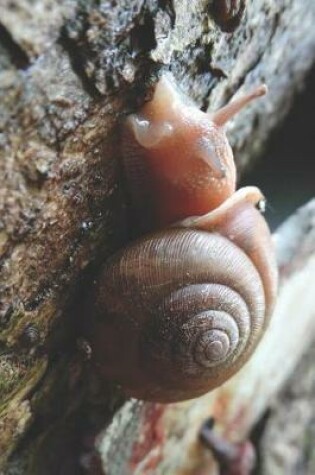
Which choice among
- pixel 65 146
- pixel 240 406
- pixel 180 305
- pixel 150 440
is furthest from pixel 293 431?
pixel 65 146

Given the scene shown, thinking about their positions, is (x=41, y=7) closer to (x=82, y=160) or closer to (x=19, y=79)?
(x=19, y=79)

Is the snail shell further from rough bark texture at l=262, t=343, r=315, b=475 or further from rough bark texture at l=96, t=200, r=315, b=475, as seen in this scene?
rough bark texture at l=262, t=343, r=315, b=475

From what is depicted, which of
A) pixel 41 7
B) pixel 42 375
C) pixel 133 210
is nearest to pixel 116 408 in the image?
pixel 42 375

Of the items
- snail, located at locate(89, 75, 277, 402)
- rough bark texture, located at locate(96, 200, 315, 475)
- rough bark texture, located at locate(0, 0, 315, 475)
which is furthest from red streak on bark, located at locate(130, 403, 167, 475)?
snail, located at locate(89, 75, 277, 402)

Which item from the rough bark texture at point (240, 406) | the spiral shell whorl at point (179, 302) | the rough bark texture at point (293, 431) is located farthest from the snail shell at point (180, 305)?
the rough bark texture at point (293, 431)

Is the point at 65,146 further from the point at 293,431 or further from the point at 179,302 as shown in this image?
the point at 293,431
